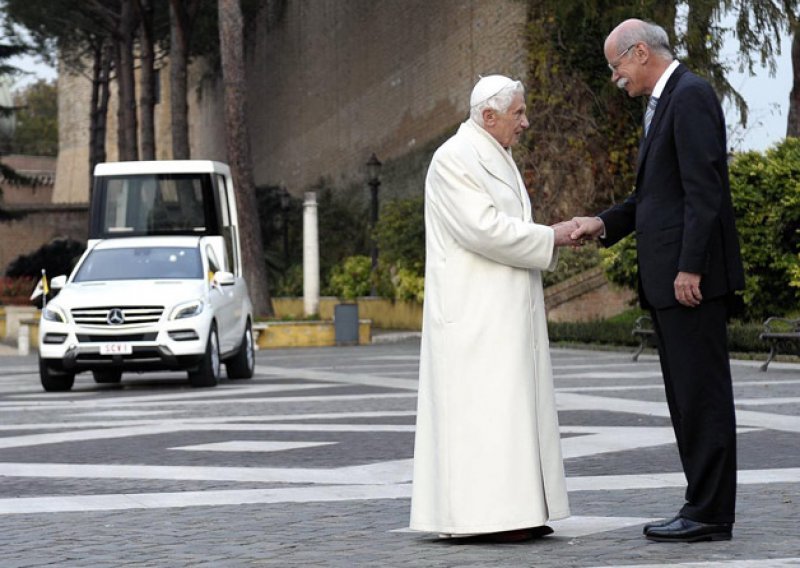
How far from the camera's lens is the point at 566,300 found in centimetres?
2819

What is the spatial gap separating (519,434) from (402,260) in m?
26.9

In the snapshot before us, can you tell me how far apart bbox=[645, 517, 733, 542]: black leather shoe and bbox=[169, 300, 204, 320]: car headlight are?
11109 millimetres

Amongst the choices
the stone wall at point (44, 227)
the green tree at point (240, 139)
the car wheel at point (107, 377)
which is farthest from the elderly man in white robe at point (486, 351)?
the stone wall at point (44, 227)

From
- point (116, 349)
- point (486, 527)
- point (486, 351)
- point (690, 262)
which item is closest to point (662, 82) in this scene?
point (690, 262)

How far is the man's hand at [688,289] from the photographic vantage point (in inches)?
237

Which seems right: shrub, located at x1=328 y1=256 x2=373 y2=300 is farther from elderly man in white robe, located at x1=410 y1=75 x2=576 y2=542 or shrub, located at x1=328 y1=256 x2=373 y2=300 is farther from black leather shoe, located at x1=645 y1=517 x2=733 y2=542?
black leather shoe, located at x1=645 y1=517 x2=733 y2=542

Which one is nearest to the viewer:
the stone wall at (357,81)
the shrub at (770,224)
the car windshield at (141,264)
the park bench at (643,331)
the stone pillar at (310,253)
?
the car windshield at (141,264)

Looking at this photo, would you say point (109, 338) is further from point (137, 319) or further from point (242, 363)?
point (242, 363)

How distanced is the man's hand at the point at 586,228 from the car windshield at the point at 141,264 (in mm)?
11418

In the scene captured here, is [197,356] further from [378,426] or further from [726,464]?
[726,464]

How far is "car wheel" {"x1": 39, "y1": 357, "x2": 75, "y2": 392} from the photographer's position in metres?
17.0

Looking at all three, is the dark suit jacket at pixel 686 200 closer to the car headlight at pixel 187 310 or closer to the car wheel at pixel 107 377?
the car headlight at pixel 187 310

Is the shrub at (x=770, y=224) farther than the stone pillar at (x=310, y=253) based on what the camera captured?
No

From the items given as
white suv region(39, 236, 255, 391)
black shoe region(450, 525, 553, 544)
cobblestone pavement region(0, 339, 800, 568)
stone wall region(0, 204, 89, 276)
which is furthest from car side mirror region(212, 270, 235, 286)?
stone wall region(0, 204, 89, 276)
